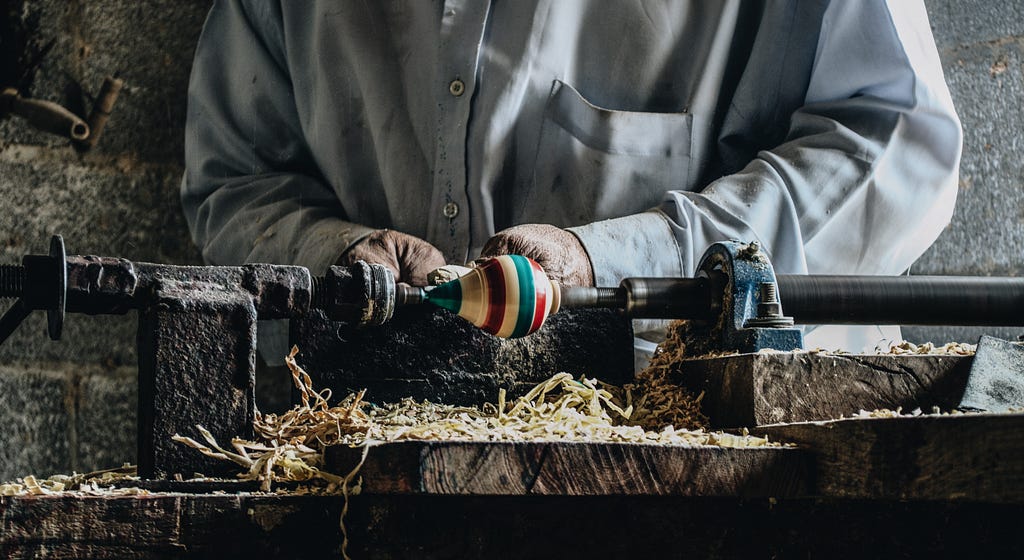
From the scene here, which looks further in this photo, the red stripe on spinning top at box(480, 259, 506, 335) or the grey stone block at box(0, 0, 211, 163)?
the grey stone block at box(0, 0, 211, 163)

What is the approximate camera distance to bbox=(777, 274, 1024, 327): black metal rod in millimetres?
1417

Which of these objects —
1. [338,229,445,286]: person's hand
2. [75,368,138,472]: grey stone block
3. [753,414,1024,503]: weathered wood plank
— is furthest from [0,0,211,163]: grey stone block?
[753,414,1024,503]: weathered wood plank

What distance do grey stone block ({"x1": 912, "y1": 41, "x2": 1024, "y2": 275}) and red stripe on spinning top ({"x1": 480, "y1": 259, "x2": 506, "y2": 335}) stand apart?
1616mm

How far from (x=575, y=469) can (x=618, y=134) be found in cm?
121

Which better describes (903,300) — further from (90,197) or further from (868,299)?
(90,197)

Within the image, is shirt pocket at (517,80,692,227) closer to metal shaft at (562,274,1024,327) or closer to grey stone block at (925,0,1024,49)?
metal shaft at (562,274,1024,327)

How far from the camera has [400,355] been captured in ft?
4.71

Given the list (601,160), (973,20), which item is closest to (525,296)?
(601,160)

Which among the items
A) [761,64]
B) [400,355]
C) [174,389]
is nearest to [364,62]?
[761,64]

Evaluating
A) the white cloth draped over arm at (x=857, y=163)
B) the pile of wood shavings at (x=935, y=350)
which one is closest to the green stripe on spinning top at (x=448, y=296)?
the pile of wood shavings at (x=935, y=350)

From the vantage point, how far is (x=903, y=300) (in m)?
1.42

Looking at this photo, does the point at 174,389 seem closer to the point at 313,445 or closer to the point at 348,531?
the point at 313,445

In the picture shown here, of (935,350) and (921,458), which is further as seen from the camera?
(935,350)

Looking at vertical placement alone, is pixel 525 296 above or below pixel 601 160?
below
